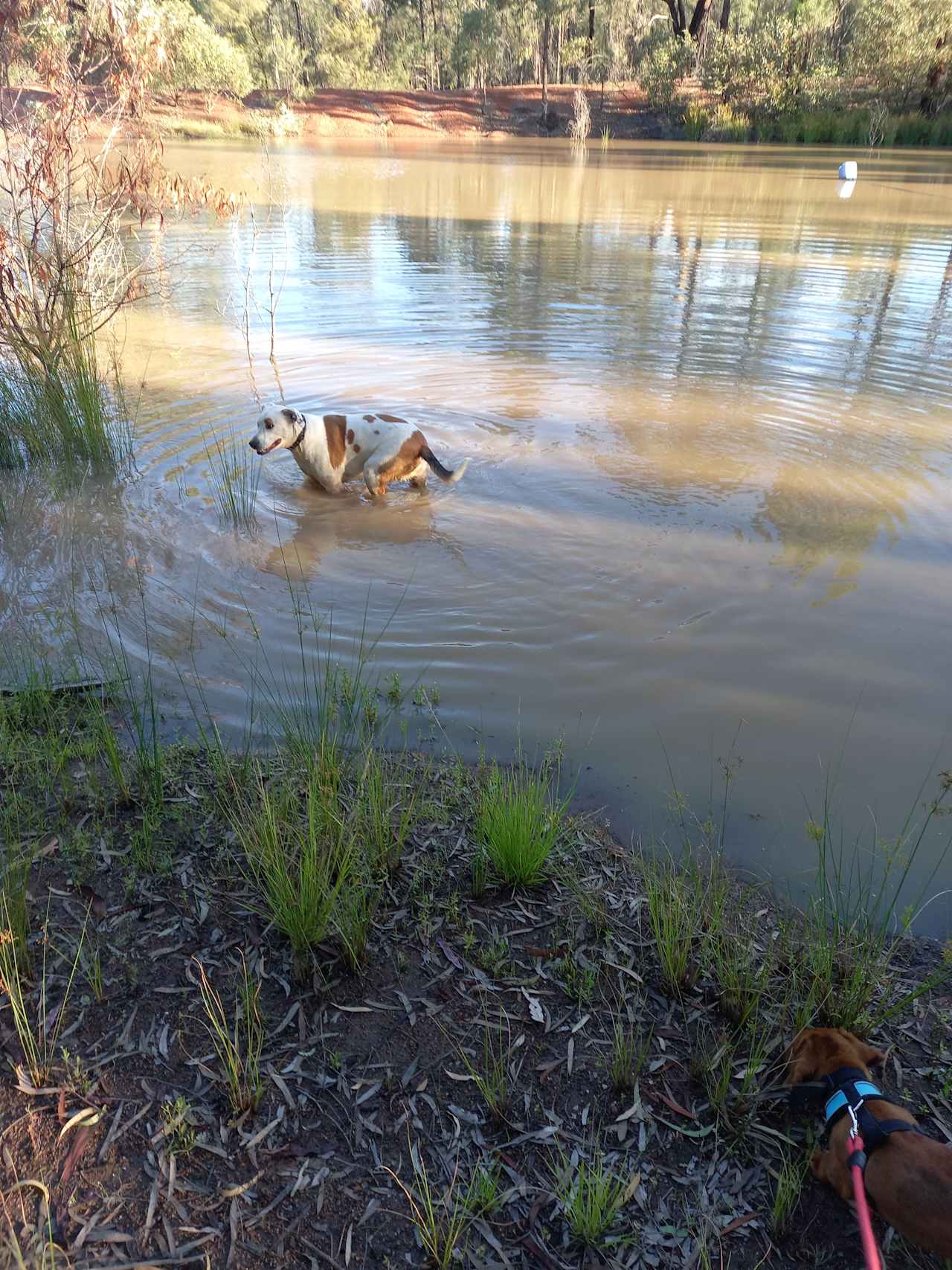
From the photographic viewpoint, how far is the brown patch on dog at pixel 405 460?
23.4ft

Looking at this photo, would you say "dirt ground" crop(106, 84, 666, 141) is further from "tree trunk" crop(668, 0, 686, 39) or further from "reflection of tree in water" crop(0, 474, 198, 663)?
"reflection of tree in water" crop(0, 474, 198, 663)

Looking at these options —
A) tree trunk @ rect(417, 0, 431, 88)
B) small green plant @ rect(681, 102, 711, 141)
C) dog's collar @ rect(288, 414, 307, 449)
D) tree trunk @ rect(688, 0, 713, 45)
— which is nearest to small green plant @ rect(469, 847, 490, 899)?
dog's collar @ rect(288, 414, 307, 449)

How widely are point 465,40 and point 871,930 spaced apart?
91.7 m

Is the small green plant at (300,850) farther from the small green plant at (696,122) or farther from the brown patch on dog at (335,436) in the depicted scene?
the small green plant at (696,122)

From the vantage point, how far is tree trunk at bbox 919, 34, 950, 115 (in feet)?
137

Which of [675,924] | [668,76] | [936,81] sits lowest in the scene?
[675,924]

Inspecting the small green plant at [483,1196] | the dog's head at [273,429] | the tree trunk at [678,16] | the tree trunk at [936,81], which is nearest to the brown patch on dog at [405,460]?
the dog's head at [273,429]

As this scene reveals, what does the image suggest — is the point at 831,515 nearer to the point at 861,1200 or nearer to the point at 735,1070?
the point at 735,1070

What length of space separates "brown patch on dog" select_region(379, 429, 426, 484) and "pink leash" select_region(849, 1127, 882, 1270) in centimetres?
596

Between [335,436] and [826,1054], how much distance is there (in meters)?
6.01

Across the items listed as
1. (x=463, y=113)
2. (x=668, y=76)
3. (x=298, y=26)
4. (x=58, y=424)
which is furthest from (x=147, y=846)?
(x=298, y=26)

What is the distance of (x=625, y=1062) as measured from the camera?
8.27 ft

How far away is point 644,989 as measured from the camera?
286 cm

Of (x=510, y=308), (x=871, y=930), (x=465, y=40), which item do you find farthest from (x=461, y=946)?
(x=465, y=40)
